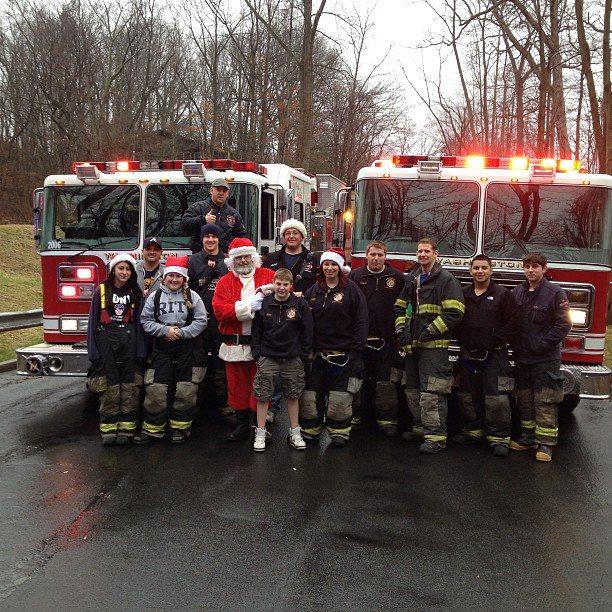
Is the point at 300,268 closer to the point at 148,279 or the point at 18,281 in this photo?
the point at 148,279

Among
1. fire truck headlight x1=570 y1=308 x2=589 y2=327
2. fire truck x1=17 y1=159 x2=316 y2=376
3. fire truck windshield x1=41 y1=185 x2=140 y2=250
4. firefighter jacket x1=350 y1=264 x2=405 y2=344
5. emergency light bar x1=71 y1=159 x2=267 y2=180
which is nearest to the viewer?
firefighter jacket x1=350 y1=264 x2=405 y2=344

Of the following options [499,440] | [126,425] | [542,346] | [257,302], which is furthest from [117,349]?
[542,346]

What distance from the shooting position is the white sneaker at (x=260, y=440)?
6.25 m

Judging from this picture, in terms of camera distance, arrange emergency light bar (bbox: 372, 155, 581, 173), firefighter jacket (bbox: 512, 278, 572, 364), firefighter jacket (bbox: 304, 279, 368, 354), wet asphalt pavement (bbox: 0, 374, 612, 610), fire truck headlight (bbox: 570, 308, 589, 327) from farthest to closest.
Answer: emergency light bar (bbox: 372, 155, 581, 173)
fire truck headlight (bbox: 570, 308, 589, 327)
firefighter jacket (bbox: 304, 279, 368, 354)
firefighter jacket (bbox: 512, 278, 572, 364)
wet asphalt pavement (bbox: 0, 374, 612, 610)

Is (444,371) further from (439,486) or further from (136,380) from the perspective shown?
(136,380)

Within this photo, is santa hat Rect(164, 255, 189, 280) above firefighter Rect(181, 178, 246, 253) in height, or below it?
below

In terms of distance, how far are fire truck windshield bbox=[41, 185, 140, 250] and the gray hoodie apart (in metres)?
1.46

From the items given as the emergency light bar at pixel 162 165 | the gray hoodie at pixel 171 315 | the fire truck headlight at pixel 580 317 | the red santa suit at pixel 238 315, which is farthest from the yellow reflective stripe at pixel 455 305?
the emergency light bar at pixel 162 165

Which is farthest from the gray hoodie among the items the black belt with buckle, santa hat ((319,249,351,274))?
santa hat ((319,249,351,274))

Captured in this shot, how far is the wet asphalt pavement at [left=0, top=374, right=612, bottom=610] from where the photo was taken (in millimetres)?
3723

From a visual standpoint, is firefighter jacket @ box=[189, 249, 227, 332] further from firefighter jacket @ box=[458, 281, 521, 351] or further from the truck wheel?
the truck wheel

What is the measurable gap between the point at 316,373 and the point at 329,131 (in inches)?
1117

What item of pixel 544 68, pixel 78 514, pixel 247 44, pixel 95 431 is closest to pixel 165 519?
pixel 78 514

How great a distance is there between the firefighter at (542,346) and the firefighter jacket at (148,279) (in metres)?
3.38
